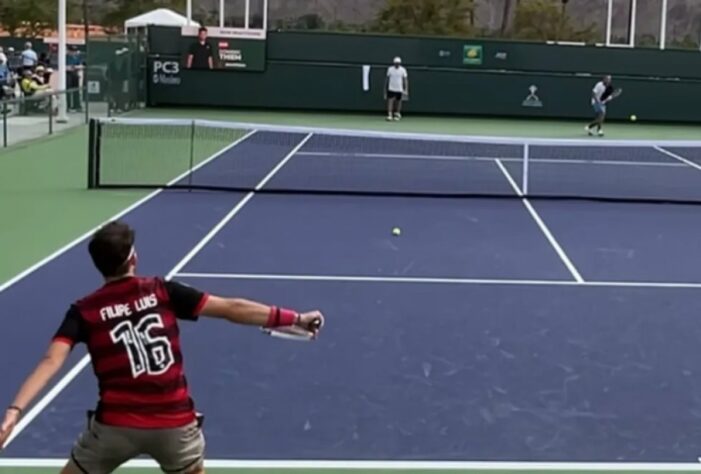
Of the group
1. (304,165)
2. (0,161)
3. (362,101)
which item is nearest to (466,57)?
(362,101)

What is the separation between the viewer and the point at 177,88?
3325 cm

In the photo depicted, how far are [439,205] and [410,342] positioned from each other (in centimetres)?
760

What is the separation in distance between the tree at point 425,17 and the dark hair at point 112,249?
158 feet

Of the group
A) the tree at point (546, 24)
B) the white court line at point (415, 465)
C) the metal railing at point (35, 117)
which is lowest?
the white court line at point (415, 465)

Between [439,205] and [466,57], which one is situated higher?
[466,57]

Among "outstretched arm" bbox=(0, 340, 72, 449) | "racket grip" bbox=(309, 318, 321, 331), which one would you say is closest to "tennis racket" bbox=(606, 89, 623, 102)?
"racket grip" bbox=(309, 318, 321, 331)

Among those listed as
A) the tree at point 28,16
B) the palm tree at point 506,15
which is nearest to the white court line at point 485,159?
the palm tree at point 506,15

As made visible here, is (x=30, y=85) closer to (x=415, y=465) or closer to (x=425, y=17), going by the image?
(x=425, y=17)

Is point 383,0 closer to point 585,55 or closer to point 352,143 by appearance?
point 585,55

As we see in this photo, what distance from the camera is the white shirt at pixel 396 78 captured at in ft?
101

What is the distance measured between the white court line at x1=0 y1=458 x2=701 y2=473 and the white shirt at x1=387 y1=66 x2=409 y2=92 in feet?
82.7

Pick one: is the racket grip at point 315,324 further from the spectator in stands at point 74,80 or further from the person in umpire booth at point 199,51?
the person in umpire booth at point 199,51

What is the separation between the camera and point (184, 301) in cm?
411

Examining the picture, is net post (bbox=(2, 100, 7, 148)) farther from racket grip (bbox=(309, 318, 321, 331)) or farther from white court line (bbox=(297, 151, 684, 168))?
racket grip (bbox=(309, 318, 321, 331))
